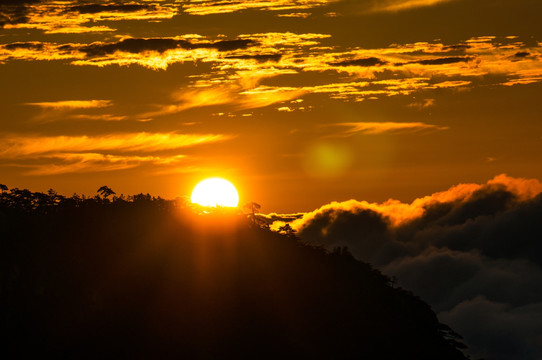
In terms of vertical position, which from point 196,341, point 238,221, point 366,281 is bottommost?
point 196,341

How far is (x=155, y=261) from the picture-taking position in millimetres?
63344

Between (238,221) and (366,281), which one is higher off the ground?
(238,221)

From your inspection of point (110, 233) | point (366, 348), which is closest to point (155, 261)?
point (110, 233)

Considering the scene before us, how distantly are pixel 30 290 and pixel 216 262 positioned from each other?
13.1 metres

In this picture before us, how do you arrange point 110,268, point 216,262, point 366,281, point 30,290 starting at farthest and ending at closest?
point 366,281 → point 216,262 → point 110,268 → point 30,290

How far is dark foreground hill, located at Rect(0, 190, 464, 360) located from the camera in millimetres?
56188

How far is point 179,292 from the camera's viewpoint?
202ft

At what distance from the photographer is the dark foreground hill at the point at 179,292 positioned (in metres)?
56.2

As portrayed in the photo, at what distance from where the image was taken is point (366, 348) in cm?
6462

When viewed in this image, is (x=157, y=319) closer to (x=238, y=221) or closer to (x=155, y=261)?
(x=155, y=261)

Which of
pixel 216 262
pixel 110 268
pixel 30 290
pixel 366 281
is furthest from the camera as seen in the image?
pixel 366 281

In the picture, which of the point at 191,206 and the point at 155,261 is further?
the point at 191,206

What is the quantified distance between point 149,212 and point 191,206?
547cm

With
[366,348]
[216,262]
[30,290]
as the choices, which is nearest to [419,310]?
[366,348]
